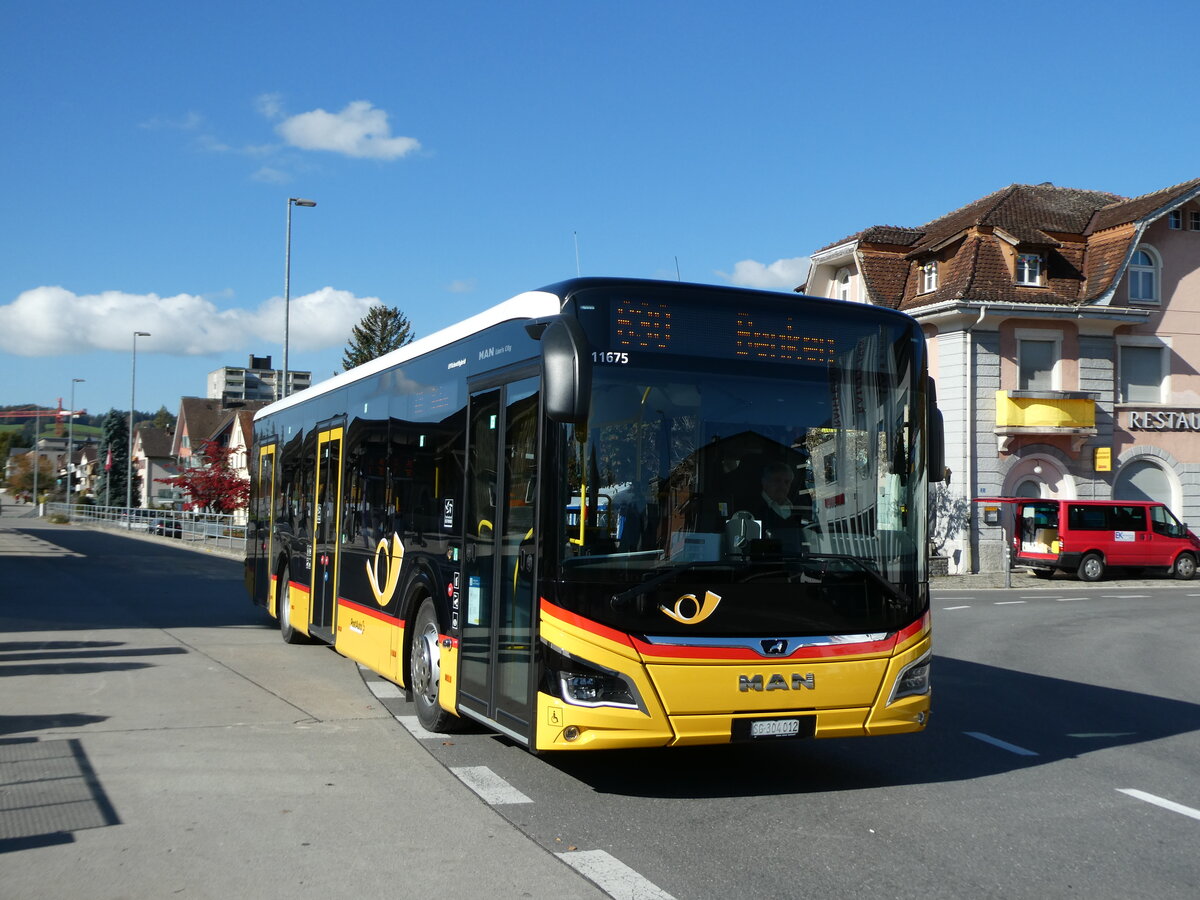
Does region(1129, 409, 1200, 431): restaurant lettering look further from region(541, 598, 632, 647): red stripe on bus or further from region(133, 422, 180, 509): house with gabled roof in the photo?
region(133, 422, 180, 509): house with gabled roof

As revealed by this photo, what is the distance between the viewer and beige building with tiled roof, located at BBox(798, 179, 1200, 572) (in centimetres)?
3622

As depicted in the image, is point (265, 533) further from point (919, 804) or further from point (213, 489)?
point (213, 489)

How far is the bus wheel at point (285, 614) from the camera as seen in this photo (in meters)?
14.4

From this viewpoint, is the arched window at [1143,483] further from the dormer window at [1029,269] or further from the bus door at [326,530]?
the bus door at [326,530]

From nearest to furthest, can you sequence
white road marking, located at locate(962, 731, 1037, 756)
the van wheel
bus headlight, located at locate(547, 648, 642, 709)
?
1. bus headlight, located at locate(547, 648, 642, 709)
2. white road marking, located at locate(962, 731, 1037, 756)
3. the van wheel

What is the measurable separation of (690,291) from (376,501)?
434 cm

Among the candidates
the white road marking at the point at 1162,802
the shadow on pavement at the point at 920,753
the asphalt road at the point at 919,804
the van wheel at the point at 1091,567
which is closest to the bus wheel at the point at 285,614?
the asphalt road at the point at 919,804

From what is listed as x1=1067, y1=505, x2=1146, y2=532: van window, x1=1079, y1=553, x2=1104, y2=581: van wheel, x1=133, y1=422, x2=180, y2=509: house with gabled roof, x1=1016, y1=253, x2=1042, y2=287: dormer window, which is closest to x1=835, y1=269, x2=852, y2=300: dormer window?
x1=1016, y1=253, x2=1042, y2=287: dormer window

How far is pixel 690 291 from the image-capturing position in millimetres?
7270

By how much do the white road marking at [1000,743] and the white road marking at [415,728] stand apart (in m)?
3.92

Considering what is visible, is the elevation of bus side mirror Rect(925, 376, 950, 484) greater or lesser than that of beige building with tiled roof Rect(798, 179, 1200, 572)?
lesser

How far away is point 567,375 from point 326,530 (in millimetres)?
6553

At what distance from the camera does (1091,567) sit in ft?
107

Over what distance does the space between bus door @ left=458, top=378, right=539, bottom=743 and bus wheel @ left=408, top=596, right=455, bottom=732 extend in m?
0.72
